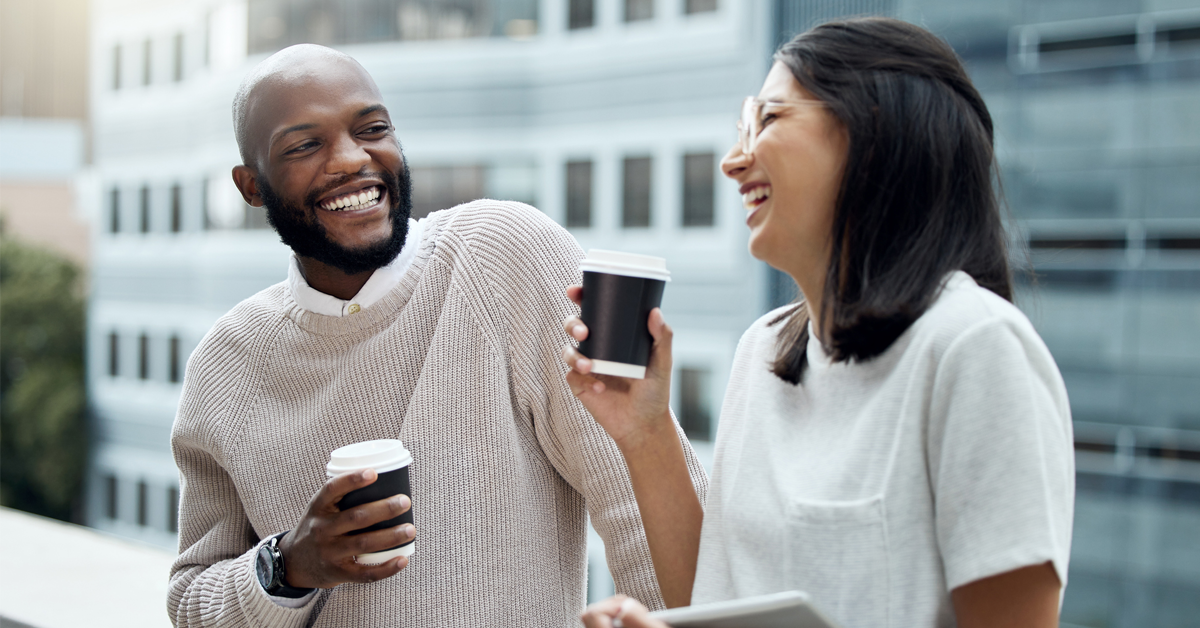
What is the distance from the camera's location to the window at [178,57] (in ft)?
39.3

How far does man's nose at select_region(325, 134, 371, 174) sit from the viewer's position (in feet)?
4.63

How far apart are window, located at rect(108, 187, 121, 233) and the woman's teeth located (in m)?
13.0

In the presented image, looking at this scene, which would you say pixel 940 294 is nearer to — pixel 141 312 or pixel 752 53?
pixel 752 53

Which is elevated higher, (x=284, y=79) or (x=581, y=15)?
(x=581, y=15)

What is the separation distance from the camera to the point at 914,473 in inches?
34.3

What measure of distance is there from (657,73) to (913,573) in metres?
8.39

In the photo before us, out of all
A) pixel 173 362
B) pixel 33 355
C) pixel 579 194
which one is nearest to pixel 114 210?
pixel 173 362

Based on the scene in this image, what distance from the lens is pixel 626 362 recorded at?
3.52 feet

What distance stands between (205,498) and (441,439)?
45cm

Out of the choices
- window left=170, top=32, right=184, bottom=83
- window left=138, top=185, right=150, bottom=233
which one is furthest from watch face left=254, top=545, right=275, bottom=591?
window left=138, top=185, right=150, bottom=233

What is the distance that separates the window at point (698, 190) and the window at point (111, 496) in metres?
9.90

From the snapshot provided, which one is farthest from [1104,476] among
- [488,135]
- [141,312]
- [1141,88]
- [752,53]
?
[141,312]

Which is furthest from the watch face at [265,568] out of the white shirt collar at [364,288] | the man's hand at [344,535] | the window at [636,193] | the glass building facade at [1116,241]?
the window at [636,193]

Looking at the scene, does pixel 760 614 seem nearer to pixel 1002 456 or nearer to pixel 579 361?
pixel 1002 456
